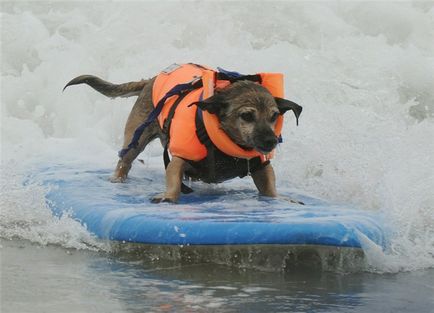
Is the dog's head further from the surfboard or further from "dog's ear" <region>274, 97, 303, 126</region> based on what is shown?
the surfboard

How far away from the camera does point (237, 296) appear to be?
400 cm

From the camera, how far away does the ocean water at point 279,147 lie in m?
4.15

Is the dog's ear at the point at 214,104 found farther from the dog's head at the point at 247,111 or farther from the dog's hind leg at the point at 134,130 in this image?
the dog's hind leg at the point at 134,130

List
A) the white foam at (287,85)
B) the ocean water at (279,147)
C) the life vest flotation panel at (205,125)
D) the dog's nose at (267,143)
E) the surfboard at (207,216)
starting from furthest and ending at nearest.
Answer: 1. the white foam at (287,85)
2. the life vest flotation panel at (205,125)
3. the dog's nose at (267,143)
4. the surfboard at (207,216)
5. the ocean water at (279,147)

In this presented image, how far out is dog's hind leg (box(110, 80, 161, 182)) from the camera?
22.4 ft

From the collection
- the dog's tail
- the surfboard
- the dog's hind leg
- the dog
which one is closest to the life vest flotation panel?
the dog

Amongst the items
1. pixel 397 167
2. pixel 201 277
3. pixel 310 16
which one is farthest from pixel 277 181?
pixel 310 16

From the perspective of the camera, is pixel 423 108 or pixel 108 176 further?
pixel 423 108

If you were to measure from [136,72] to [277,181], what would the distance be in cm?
565

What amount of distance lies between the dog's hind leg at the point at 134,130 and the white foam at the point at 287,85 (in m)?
0.82

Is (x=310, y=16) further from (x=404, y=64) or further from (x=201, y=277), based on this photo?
(x=201, y=277)

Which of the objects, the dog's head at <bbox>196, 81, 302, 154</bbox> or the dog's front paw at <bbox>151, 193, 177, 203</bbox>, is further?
the dog's front paw at <bbox>151, 193, 177, 203</bbox>

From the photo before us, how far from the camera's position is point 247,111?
18.1ft

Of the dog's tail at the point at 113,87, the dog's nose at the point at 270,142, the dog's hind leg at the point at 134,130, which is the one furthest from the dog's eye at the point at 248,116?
the dog's tail at the point at 113,87
